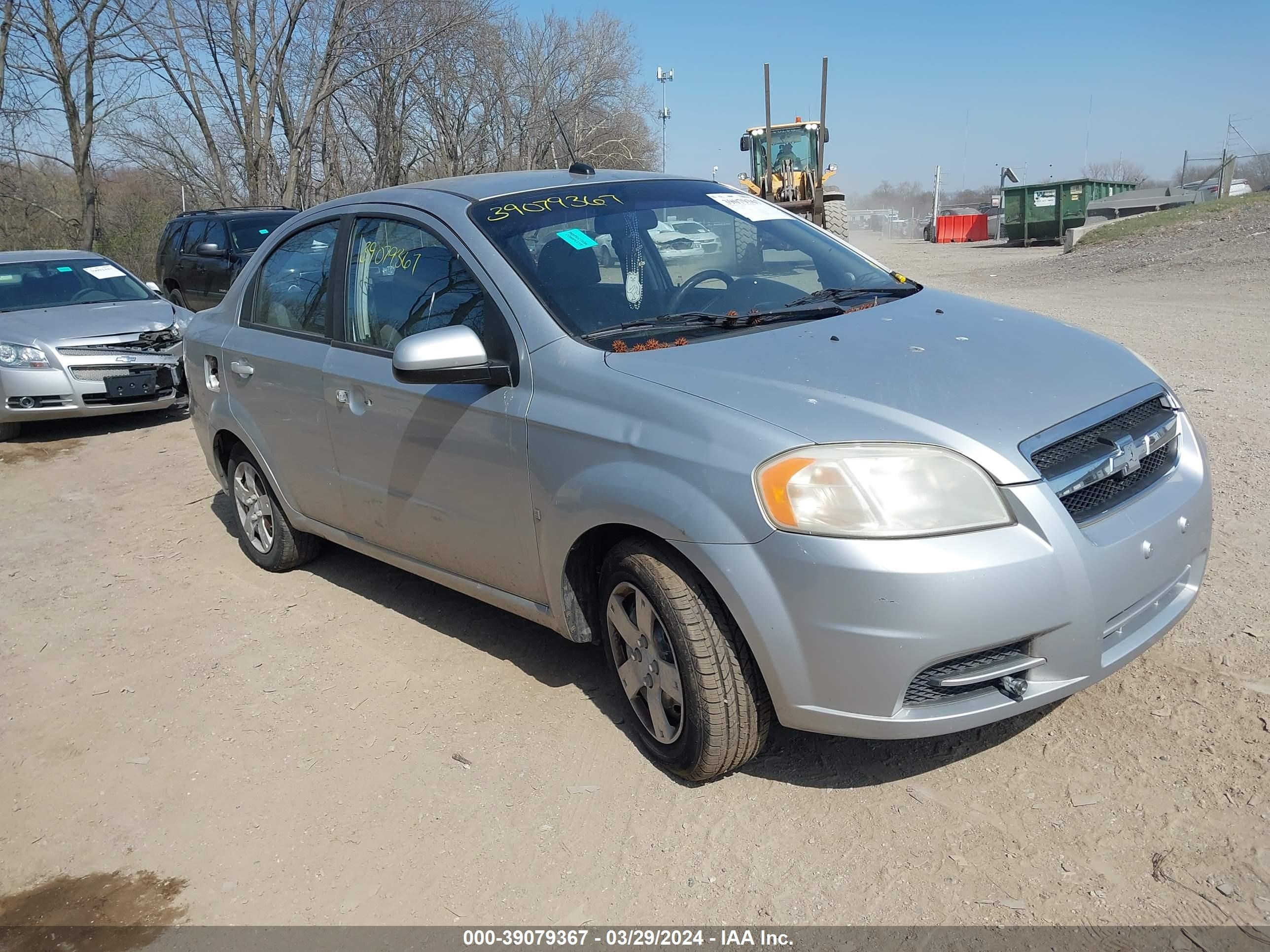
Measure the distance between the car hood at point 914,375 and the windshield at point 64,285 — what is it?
8.83 metres

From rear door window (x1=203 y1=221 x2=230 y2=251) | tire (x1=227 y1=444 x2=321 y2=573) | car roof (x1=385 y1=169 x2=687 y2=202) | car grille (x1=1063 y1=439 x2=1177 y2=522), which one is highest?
car roof (x1=385 y1=169 x2=687 y2=202)

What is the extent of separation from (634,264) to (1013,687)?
1984mm

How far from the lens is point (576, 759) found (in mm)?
3398

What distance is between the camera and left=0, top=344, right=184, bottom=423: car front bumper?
29.8 feet

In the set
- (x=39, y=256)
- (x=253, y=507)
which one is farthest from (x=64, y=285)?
(x=253, y=507)

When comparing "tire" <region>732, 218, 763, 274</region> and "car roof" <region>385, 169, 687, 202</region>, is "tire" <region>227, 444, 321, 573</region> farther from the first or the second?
"tire" <region>732, 218, 763, 274</region>

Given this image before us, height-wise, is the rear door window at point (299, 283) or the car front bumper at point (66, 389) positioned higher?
the rear door window at point (299, 283)

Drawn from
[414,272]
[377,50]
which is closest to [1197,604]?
[414,272]

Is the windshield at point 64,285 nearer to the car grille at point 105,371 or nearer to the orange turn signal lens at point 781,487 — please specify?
the car grille at point 105,371

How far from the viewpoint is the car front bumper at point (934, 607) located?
2590mm

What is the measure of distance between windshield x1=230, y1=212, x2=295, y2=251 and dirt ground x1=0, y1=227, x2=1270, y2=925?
9.28 m

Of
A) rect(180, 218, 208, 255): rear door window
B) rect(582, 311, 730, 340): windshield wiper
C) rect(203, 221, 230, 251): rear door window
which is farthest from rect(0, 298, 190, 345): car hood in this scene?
rect(582, 311, 730, 340): windshield wiper

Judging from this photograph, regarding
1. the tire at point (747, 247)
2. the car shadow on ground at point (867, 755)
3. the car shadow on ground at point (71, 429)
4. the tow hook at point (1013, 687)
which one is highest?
the tire at point (747, 247)

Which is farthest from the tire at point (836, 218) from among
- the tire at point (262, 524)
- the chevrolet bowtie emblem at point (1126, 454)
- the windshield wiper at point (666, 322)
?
the chevrolet bowtie emblem at point (1126, 454)
